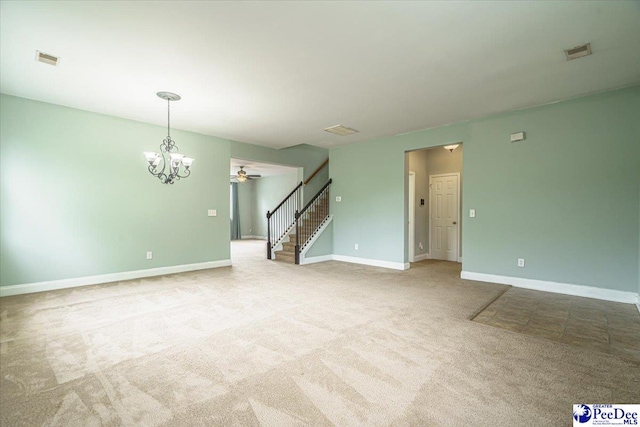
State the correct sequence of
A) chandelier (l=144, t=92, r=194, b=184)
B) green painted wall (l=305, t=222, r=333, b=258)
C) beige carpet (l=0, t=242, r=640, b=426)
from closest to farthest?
1. beige carpet (l=0, t=242, r=640, b=426)
2. chandelier (l=144, t=92, r=194, b=184)
3. green painted wall (l=305, t=222, r=333, b=258)

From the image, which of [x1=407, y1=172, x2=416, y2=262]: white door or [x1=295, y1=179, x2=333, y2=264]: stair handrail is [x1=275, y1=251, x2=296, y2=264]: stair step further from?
[x1=407, y1=172, x2=416, y2=262]: white door

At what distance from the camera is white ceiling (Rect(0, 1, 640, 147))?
2.39 meters

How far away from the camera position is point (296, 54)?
9.89ft

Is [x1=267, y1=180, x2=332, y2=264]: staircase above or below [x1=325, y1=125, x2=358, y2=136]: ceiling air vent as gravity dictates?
below

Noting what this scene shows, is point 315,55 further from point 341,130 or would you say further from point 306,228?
point 306,228

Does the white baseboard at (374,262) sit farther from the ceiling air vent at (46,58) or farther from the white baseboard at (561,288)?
the ceiling air vent at (46,58)

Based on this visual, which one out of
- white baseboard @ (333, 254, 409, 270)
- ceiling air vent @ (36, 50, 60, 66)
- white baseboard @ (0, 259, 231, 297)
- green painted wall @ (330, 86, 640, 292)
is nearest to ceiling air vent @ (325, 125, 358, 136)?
green painted wall @ (330, 86, 640, 292)

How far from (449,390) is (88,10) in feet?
12.9

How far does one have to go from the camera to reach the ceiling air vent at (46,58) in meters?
3.02

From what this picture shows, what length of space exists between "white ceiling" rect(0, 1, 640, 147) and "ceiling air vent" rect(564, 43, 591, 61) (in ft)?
0.22

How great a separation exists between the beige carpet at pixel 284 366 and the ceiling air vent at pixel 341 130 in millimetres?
3306

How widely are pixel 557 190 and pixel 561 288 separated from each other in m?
1.46

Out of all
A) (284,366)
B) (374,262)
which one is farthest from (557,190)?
(284,366)

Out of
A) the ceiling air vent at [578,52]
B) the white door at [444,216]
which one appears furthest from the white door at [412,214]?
the ceiling air vent at [578,52]
